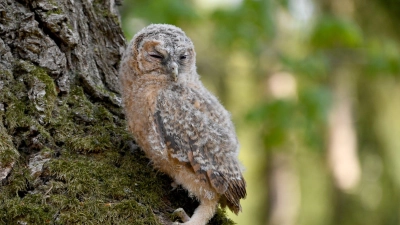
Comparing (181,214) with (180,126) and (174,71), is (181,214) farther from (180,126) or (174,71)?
(174,71)

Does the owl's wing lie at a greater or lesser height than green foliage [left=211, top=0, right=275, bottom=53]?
lesser

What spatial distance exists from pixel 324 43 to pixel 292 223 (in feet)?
12.7

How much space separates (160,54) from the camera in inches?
133

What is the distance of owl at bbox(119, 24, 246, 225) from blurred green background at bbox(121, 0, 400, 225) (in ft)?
9.21

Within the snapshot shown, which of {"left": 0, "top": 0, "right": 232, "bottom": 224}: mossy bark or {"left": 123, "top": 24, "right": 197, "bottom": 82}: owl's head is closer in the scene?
{"left": 0, "top": 0, "right": 232, "bottom": 224}: mossy bark

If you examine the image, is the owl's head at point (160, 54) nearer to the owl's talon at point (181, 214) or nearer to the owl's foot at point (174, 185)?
the owl's foot at point (174, 185)

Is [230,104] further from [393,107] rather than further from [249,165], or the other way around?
[393,107]

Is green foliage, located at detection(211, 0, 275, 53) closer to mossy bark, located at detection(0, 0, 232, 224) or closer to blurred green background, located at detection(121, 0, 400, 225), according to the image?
blurred green background, located at detection(121, 0, 400, 225)

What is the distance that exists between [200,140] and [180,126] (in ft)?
0.43

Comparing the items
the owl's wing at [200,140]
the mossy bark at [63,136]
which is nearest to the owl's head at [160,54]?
the owl's wing at [200,140]

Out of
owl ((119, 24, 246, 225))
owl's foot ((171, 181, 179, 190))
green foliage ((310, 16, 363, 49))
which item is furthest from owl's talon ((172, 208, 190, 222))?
green foliage ((310, 16, 363, 49))

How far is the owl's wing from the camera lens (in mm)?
3104

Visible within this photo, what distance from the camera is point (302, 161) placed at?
10.0 meters

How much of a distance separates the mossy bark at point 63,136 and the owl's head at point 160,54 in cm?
28
